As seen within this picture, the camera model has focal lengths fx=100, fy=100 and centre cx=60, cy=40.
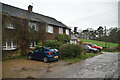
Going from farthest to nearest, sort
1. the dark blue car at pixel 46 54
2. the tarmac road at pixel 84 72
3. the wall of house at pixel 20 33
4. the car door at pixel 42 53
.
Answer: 1. the wall of house at pixel 20 33
2. the car door at pixel 42 53
3. the dark blue car at pixel 46 54
4. the tarmac road at pixel 84 72

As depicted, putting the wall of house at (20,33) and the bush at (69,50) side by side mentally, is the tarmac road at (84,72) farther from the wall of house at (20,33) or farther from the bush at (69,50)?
the wall of house at (20,33)

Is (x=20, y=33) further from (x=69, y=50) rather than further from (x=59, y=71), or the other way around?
(x=59, y=71)

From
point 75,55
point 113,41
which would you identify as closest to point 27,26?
point 75,55

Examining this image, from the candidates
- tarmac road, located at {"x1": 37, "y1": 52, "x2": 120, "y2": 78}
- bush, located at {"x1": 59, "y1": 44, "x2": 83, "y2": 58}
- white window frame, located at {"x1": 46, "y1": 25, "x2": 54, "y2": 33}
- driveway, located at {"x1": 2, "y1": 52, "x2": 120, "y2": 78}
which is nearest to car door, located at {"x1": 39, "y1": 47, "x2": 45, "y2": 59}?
driveway, located at {"x1": 2, "y1": 52, "x2": 120, "y2": 78}

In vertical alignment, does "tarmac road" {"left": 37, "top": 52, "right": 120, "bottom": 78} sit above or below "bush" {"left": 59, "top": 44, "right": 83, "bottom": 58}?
below

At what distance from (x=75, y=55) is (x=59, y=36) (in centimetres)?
928

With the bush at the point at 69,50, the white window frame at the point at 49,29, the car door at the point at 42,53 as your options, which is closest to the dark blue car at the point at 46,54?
the car door at the point at 42,53

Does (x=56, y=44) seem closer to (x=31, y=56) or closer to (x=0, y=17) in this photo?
(x=31, y=56)

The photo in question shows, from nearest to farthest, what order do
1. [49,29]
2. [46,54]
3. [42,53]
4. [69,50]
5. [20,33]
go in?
[46,54] < [42,53] < [69,50] < [20,33] < [49,29]

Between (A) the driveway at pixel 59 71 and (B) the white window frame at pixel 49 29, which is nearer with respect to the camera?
(A) the driveway at pixel 59 71

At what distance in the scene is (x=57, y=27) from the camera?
2233cm

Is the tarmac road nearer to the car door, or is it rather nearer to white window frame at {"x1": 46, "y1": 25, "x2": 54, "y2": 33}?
Answer: the car door

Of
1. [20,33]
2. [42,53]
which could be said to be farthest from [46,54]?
[20,33]

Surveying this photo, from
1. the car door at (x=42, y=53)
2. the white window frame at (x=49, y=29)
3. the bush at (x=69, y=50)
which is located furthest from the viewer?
the white window frame at (x=49, y=29)
